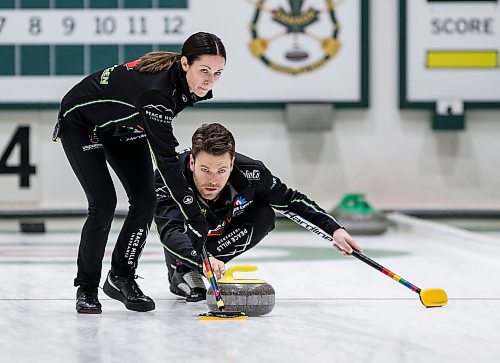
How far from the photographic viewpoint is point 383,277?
3.81 m

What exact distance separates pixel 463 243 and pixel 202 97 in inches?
109

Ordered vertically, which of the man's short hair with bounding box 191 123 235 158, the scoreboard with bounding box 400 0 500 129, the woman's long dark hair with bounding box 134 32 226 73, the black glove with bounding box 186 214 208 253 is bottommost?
the black glove with bounding box 186 214 208 253

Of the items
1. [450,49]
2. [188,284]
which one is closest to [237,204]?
[188,284]

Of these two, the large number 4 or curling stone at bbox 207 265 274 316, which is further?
the large number 4

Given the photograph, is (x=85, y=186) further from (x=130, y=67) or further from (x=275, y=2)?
(x=275, y=2)

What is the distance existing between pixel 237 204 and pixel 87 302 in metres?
0.65

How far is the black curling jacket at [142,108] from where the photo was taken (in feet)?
8.45

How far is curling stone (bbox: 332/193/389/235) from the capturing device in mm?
6086

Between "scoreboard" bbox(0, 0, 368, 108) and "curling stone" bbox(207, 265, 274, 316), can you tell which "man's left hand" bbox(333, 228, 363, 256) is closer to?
"curling stone" bbox(207, 265, 274, 316)

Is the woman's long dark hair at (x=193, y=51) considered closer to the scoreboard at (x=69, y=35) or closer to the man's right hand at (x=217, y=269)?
the man's right hand at (x=217, y=269)

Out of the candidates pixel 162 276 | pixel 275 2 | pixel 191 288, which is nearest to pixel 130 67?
pixel 191 288

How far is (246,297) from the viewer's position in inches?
109

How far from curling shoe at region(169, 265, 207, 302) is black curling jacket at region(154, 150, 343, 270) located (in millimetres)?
139

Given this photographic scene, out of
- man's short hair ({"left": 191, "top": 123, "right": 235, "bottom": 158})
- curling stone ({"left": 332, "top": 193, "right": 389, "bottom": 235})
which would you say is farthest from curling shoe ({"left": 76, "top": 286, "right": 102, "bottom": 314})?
curling stone ({"left": 332, "top": 193, "right": 389, "bottom": 235})
